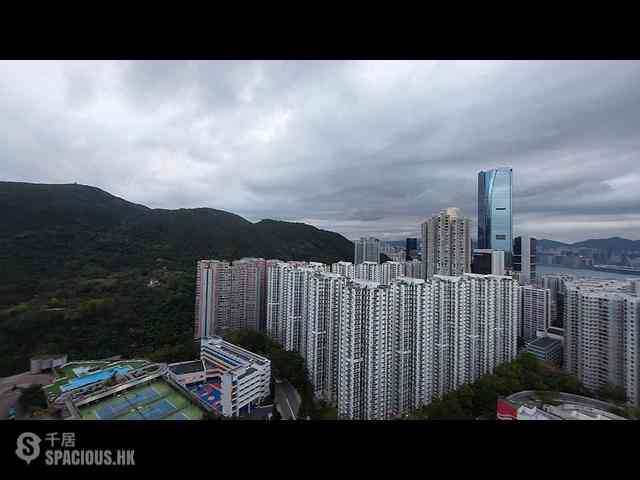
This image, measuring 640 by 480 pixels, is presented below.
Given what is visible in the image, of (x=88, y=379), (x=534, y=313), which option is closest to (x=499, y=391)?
(x=534, y=313)

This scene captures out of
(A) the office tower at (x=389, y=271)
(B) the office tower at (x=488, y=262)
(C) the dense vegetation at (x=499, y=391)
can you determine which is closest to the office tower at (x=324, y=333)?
(C) the dense vegetation at (x=499, y=391)

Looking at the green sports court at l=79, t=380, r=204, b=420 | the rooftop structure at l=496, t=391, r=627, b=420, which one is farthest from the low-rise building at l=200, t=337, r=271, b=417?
the rooftop structure at l=496, t=391, r=627, b=420

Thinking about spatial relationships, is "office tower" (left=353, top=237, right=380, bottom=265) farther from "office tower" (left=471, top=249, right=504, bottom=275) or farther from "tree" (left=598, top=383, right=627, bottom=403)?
"tree" (left=598, top=383, right=627, bottom=403)

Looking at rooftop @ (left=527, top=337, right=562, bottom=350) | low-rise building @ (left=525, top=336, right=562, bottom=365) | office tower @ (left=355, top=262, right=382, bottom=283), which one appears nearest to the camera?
low-rise building @ (left=525, top=336, right=562, bottom=365)

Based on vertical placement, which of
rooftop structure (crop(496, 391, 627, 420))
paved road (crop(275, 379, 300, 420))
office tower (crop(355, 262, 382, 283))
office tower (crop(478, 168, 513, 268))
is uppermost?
office tower (crop(478, 168, 513, 268))
